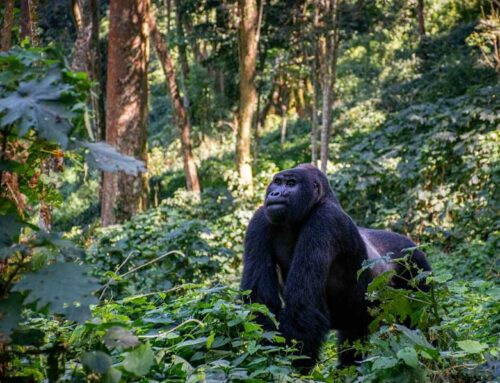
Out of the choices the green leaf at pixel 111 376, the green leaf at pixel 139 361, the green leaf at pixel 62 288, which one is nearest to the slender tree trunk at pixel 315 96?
the green leaf at pixel 139 361

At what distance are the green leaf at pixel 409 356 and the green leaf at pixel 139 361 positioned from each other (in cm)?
86

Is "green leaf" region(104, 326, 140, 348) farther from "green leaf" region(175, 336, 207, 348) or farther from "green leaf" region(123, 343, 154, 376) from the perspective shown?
"green leaf" region(175, 336, 207, 348)

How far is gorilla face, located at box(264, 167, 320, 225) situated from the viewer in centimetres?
418

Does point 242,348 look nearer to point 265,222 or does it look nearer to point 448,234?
point 265,222

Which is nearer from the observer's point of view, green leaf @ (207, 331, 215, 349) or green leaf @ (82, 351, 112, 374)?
green leaf @ (82, 351, 112, 374)

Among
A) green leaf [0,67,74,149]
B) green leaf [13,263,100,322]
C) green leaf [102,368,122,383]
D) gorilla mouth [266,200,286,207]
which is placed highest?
green leaf [0,67,74,149]

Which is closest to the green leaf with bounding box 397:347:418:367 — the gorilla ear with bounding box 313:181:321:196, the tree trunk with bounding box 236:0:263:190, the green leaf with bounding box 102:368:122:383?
the green leaf with bounding box 102:368:122:383

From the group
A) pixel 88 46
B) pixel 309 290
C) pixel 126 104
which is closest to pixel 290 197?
pixel 309 290

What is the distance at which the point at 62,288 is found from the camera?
5.76 ft

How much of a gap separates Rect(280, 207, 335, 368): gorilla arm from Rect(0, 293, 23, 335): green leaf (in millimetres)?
1926

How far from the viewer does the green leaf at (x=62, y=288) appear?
173 cm

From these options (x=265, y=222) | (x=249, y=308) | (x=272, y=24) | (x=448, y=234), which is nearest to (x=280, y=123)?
(x=272, y=24)

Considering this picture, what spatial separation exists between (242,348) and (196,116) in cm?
1902

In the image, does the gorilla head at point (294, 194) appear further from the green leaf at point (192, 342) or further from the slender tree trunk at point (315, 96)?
the slender tree trunk at point (315, 96)
